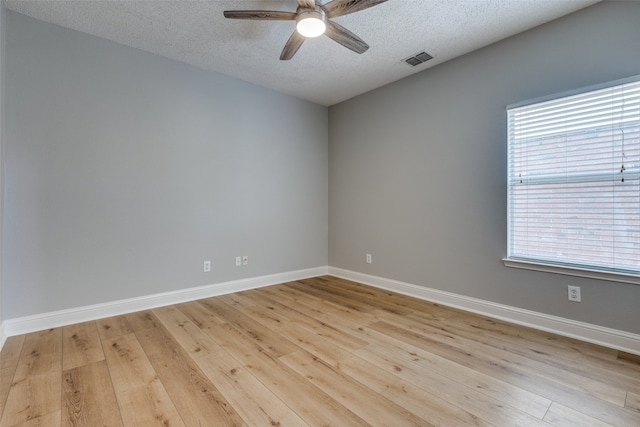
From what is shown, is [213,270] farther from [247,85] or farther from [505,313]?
[505,313]

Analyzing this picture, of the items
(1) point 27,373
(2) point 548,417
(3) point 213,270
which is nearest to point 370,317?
(2) point 548,417

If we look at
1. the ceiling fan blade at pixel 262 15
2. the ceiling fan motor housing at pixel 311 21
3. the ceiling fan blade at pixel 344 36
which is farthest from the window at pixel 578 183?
the ceiling fan blade at pixel 262 15

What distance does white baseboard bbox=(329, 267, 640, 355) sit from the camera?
2156 mm

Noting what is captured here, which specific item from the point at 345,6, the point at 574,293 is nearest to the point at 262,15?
the point at 345,6

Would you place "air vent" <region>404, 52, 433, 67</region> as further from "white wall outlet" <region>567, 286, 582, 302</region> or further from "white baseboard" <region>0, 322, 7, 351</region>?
"white baseboard" <region>0, 322, 7, 351</region>

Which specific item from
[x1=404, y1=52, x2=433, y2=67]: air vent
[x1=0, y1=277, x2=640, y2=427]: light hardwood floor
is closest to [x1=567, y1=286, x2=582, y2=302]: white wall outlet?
[x1=0, y1=277, x2=640, y2=427]: light hardwood floor

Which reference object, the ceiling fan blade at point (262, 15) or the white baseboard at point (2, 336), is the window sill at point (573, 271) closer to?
the ceiling fan blade at point (262, 15)

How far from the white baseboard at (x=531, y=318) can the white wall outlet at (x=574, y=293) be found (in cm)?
18

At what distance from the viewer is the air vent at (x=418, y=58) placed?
303 centimetres

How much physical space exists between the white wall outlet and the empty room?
2cm

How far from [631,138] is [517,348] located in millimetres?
1765

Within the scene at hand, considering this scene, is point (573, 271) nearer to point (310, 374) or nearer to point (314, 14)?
point (310, 374)

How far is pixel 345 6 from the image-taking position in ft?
6.56

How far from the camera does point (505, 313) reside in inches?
107
